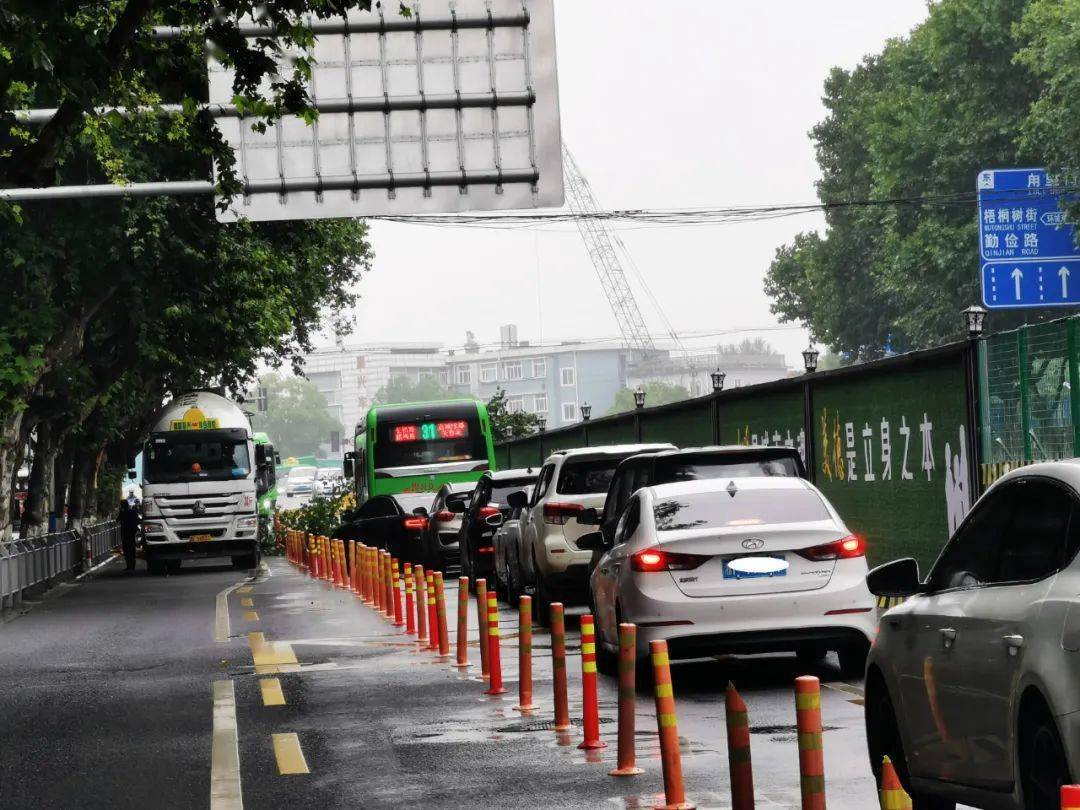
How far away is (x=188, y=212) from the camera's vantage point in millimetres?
33125

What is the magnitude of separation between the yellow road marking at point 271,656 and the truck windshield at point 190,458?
21331 millimetres

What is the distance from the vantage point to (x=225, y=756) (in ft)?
36.6

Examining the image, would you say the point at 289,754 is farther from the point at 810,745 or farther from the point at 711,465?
the point at 711,465

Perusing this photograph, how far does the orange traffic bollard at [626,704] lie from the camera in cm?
946

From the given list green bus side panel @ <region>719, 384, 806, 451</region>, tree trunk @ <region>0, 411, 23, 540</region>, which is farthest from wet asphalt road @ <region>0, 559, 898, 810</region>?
→ tree trunk @ <region>0, 411, 23, 540</region>

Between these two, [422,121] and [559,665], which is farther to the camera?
[422,121]

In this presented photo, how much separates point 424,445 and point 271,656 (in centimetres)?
2305

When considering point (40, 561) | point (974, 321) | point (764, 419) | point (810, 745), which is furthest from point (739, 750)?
point (40, 561)

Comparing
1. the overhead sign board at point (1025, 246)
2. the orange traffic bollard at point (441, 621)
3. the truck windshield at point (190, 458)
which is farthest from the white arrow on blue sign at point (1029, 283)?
the truck windshield at point (190, 458)

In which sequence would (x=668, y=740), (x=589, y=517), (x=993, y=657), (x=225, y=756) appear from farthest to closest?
(x=589, y=517), (x=225, y=756), (x=668, y=740), (x=993, y=657)

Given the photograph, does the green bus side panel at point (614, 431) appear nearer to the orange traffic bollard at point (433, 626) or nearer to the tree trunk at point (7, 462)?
the tree trunk at point (7, 462)

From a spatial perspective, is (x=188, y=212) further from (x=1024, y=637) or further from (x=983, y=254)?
(x=1024, y=637)

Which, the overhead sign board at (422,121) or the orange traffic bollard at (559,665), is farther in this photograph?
the overhead sign board at (422,121)

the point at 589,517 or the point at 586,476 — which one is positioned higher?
the point at 586,476
